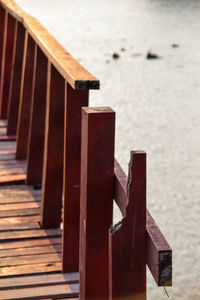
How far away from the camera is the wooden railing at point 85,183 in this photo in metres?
2.53

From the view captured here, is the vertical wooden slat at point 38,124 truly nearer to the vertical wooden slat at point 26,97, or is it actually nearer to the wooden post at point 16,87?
the vertical wooden slat at point 26,97

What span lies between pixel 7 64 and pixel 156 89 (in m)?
8.39

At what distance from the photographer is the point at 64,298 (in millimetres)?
3332

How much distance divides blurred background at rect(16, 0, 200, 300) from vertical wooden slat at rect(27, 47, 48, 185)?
1.84 meters

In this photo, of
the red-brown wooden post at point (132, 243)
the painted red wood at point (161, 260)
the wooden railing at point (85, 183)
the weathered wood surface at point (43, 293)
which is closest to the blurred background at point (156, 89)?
the wooden railing at point (85, 183)

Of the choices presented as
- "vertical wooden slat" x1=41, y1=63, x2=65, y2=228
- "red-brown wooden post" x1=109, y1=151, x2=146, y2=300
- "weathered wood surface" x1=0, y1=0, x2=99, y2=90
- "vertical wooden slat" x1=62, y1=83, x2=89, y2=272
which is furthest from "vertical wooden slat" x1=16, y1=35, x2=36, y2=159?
"red-brown wooden post" x1=109, y1=151, x2=146, y2=300

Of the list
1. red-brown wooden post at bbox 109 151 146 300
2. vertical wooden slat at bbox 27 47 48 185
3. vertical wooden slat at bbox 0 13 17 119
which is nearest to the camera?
red-brown wooden post at bbox 109 151 146 300

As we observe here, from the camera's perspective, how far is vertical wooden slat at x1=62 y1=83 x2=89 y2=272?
3416 mm

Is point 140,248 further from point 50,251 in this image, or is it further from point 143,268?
point 50,251

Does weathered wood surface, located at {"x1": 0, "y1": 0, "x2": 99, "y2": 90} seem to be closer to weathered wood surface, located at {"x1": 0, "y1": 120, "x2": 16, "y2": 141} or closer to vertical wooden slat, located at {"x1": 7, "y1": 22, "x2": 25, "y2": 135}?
vertical wooden slat, located at {"x1": 7, "y1": 22, "x2": 25, "y2": 135}

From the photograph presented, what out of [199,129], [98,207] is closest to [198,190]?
[199,129]

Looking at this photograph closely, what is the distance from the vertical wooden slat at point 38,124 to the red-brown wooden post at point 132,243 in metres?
1.98

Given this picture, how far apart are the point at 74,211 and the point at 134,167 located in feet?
3.64

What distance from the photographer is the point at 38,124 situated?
4516 mm
